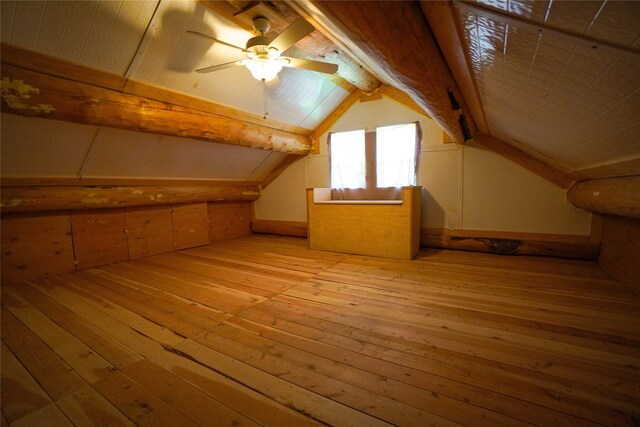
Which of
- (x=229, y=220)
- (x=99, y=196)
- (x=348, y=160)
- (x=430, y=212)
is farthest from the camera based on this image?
(x=229, y=220)

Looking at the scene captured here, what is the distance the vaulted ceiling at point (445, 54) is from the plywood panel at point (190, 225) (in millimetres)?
1896

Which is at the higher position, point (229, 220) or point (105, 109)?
point (105, 109)

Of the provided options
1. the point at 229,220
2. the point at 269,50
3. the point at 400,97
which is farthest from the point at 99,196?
the point at 400,97

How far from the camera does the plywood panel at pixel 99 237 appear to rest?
3230 mm

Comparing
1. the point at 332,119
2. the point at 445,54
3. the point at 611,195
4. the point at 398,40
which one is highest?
the point at 332,119

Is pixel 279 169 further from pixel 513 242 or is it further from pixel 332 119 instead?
pixel 513 242

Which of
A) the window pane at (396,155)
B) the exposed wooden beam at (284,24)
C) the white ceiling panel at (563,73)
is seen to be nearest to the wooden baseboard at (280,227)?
the window pane at (396,155)

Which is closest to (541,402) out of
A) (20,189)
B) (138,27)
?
(138,27)

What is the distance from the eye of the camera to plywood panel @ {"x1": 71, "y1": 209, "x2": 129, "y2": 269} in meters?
3.23

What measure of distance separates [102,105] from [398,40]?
2.54 metres

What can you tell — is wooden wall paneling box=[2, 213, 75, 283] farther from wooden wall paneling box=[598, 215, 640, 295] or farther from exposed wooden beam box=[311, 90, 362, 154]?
wooden wall paneling box=[598, 215, 640, 295]

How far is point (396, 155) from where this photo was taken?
12.9 feet

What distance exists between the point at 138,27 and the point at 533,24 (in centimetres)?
253

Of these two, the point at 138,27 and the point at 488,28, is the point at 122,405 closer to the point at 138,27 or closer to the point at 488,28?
the point at 488,28
